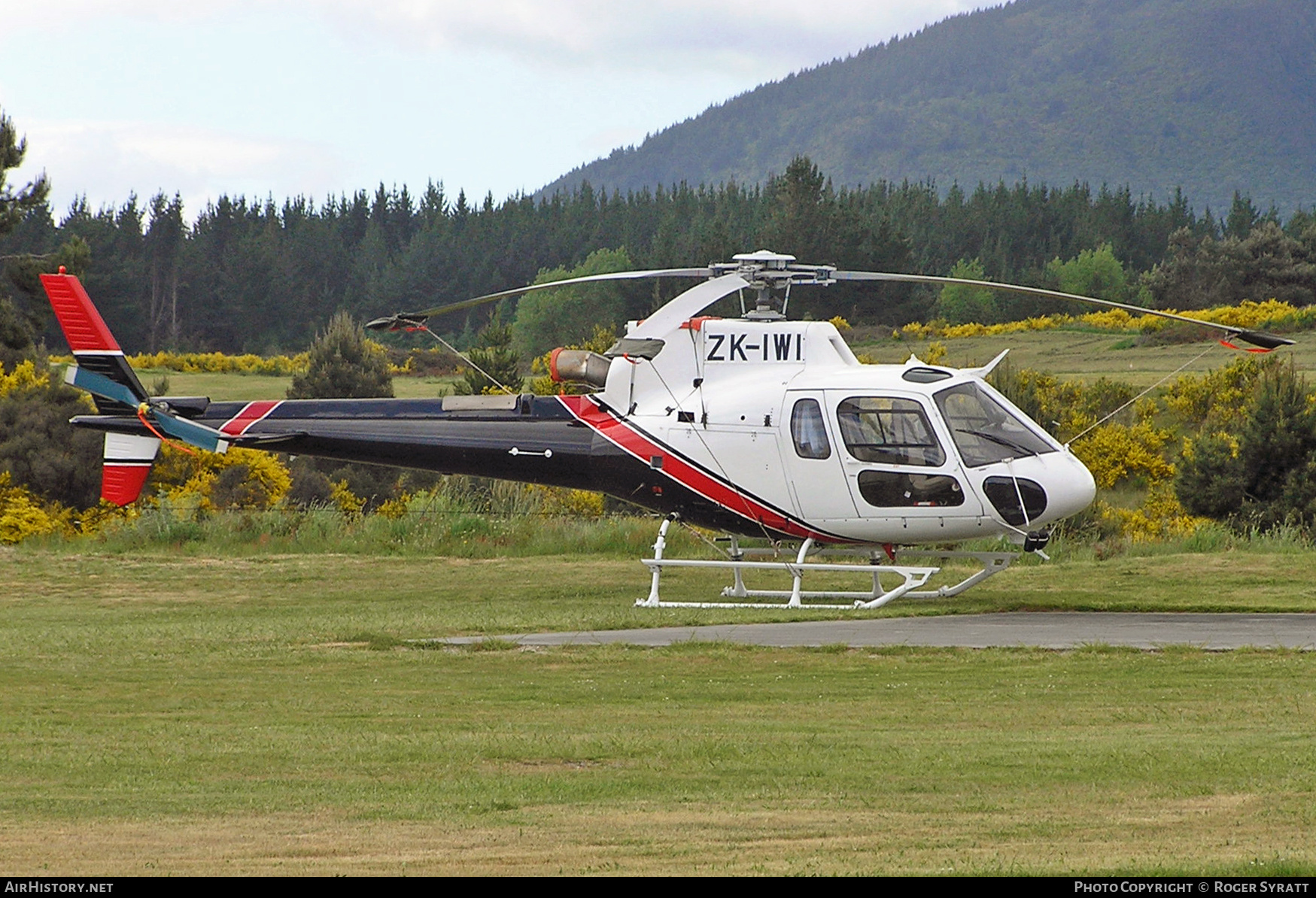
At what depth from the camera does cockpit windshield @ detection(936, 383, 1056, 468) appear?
18.1m

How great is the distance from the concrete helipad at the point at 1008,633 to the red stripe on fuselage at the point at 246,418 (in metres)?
5.96

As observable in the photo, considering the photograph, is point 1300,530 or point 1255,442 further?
point 1255,442

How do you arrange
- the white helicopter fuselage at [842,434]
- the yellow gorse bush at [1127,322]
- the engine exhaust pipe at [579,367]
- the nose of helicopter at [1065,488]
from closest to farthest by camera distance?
1. the nose of helicopter at [1065,488]
2. the white helicopter fuselage at [842,434]
3. the engine exhaust pipe at [579,367]
4. the yellow gorse bush at [1127,322]

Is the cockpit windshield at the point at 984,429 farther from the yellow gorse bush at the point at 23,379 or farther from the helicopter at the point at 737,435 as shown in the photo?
the yellow gorse bush at the point at 23,379

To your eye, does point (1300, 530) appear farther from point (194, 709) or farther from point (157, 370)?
point (157, 370)

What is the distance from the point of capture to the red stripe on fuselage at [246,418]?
68.0 feet

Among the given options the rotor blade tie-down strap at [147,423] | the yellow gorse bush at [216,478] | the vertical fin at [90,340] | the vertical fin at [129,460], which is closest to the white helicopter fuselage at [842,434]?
the rotor blade tie-down strap at [147,423]

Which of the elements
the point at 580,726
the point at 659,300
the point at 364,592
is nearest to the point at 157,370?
the point at 659,300

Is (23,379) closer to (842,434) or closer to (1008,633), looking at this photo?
(842,434)

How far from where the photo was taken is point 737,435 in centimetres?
1908

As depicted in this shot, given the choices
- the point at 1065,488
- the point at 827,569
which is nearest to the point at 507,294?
the point at 827,569

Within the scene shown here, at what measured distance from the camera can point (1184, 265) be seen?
3388 inches

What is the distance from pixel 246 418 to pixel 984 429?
30.6ft

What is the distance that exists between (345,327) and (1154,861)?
4686 centimetres
